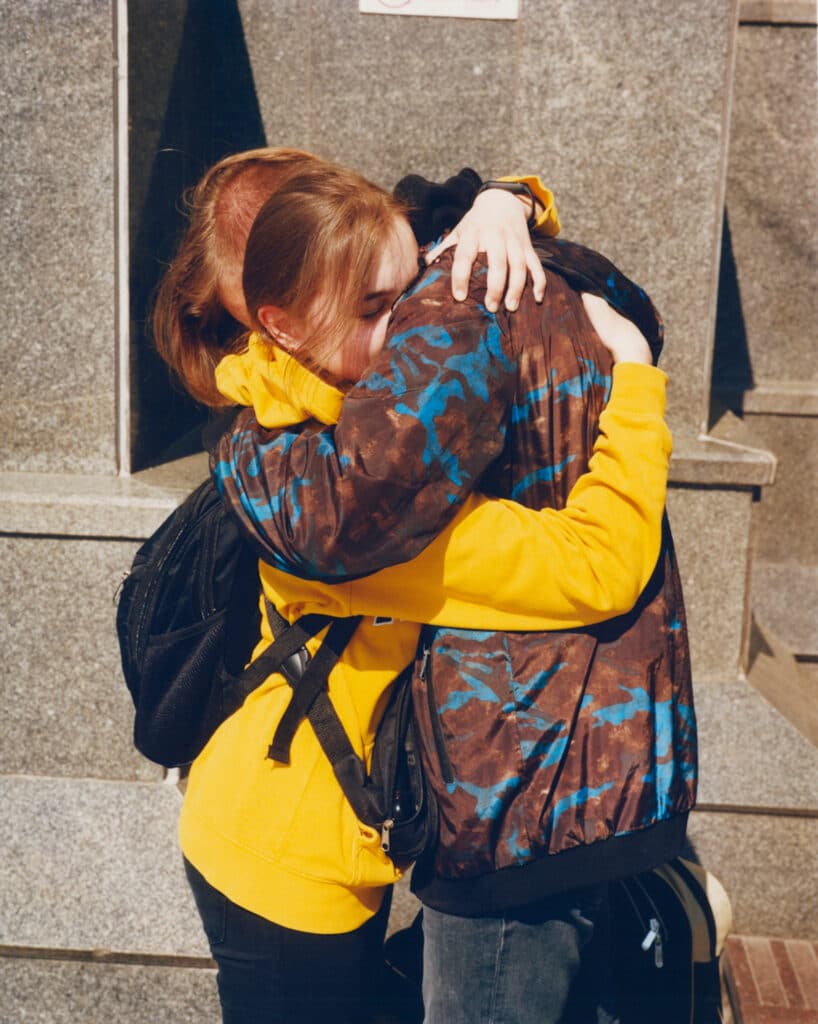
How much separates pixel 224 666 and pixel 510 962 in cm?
63

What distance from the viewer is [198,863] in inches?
64.8

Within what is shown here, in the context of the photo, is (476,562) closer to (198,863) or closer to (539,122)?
(198,863)

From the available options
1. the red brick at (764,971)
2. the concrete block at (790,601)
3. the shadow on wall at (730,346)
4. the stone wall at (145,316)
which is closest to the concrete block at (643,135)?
the stone wall at (145,316)

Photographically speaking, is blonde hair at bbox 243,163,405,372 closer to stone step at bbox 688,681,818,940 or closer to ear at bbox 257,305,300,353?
ear at bbox 257,305,300,353

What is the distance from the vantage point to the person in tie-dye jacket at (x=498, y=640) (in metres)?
1.34

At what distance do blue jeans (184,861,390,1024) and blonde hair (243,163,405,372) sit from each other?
2.81ft

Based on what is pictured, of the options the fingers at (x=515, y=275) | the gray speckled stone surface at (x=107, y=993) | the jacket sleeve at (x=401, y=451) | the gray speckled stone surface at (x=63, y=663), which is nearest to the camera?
the jacket sleeve at (x=401, y=451)

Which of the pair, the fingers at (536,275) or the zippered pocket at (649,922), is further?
the zippered pocket at (649,922)

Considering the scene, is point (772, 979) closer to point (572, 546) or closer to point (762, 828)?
point (762, 828)

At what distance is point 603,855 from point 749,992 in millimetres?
1777

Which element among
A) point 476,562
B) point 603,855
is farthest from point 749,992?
point 476,562

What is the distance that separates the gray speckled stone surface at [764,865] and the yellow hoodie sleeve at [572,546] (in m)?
1.84

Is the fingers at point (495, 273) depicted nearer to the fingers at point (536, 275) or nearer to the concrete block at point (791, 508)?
the fingers at point (536, 275)

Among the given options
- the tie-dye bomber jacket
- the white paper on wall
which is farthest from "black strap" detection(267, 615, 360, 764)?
the white paper on wall
